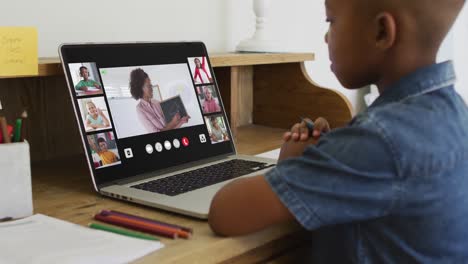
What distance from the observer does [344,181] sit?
626mm

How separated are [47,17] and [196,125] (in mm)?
372

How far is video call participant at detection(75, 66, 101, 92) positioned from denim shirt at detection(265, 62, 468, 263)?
388 millimetres

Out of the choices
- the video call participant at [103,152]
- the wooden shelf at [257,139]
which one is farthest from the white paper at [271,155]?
the video call participant at [103,152]

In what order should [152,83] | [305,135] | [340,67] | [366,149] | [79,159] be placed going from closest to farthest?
1. [366,149]
2. [340,67]
3. [305,135]
4. [152,83]
5. [79,159]

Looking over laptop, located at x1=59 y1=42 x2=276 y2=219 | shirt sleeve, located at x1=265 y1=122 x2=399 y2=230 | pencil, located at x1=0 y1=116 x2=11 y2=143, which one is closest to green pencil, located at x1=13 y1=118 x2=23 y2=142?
pencil, located at x1=0 y1=116 x2=11 y2=143

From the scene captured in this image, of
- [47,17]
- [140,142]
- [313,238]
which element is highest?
[47,17]

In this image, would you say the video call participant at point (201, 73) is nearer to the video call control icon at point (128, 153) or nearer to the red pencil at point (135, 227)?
the video call control icon at point (128, 153)

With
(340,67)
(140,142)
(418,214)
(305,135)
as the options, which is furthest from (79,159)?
(418,214)

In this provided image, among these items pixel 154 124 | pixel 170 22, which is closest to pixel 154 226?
pixel 154 124

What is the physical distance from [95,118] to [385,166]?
19.2 inches

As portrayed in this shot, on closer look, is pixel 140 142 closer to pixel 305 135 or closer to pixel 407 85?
pixel 305 135

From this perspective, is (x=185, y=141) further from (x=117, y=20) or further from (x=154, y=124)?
(x=117, y=20)

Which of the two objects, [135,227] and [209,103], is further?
[209,103]

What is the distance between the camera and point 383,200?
2.07ft
